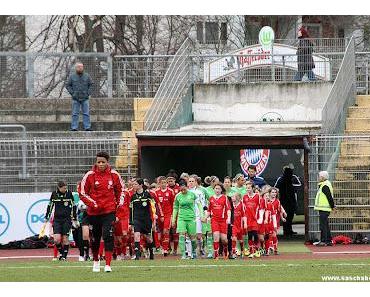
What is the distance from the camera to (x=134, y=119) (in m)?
40.5

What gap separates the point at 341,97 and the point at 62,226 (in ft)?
35.1

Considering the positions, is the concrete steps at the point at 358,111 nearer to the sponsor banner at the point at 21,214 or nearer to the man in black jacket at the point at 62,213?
the sponsor banner at the point at 21,214

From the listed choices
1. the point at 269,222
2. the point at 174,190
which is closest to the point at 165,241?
the point at 174,190

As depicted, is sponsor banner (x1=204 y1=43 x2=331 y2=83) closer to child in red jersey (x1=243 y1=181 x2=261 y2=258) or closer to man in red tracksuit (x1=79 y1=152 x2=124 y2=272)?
child in red jersey (x1=243 y1=181 x2=261 y2=258)

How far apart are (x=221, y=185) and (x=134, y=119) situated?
36.9ft

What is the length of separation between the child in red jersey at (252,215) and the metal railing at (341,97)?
5044mm

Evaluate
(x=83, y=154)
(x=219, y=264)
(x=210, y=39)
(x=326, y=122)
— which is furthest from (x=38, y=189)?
(x=210, y=39)

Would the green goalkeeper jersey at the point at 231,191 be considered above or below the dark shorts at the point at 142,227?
above

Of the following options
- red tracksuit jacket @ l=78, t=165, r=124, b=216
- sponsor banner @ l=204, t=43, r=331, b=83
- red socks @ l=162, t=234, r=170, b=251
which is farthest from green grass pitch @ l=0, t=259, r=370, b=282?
sponsor banner @ l=204, t=43, r=331, b=83

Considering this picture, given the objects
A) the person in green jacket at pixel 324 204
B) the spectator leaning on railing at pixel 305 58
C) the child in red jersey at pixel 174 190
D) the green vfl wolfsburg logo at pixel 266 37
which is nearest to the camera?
the child in red jersey at pixel 174 190

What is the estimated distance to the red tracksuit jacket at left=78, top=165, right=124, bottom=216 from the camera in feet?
78.1

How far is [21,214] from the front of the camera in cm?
3566

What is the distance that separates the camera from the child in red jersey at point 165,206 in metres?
31.2

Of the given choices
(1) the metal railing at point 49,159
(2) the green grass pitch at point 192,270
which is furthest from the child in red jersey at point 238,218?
(1) the metal railing at point 49,159
